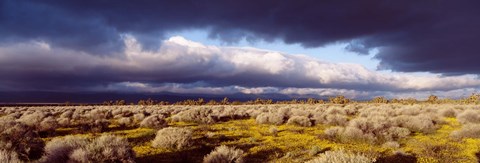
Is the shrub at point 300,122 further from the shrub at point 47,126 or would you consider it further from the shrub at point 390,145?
the shrub at point 47,126

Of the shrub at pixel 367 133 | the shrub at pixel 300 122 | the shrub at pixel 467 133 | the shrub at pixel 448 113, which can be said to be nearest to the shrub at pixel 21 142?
the shrub at pixel 367 133

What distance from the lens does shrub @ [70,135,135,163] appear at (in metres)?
10.3

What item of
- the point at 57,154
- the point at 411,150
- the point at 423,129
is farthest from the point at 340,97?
the point at 57,154

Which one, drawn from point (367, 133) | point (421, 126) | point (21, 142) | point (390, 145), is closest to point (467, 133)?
point (421, 126)

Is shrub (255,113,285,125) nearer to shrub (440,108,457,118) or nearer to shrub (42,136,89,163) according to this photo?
shrub (440,108,457,118)

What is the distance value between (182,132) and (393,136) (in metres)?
11.6

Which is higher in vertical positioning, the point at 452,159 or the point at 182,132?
the point at 182,132

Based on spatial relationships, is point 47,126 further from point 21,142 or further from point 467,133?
point 467,133

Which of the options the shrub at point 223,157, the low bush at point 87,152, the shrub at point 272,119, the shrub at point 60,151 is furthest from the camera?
the shrub at point 272,119

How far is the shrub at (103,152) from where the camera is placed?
10.3 m

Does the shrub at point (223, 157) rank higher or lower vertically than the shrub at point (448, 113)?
lower

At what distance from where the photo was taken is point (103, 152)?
10.8 metres

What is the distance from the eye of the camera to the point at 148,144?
17.0 metres

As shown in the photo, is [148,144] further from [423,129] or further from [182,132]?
[423,129]
